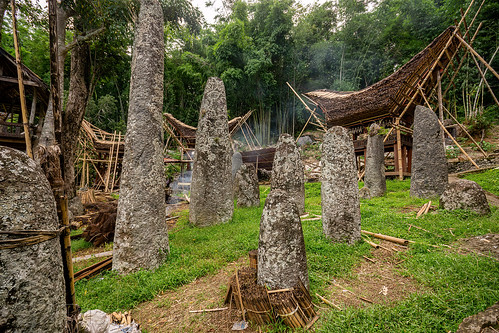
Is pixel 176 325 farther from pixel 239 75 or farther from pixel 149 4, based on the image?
pixel 239 75

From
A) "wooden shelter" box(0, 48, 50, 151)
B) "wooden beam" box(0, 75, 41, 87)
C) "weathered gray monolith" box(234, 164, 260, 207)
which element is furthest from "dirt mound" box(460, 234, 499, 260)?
"wooden beam" box(0, 75, 41, 87)

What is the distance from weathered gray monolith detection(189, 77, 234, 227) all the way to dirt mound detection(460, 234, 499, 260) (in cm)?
510

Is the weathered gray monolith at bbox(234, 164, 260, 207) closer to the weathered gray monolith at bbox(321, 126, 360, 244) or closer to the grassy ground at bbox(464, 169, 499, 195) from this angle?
the weathered gray monolith at bbox(321, 126, 360, 244)

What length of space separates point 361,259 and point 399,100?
35.4 ft

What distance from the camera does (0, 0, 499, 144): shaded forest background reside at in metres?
17.2

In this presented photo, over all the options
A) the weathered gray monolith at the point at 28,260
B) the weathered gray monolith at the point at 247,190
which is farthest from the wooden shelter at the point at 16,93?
the weathered gray monolith at the point at 28,260

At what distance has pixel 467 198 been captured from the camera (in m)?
5.23

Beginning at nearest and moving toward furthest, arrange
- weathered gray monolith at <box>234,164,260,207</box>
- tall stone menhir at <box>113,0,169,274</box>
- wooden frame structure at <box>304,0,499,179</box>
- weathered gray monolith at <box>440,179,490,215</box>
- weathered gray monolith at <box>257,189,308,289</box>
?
weathered gray monolith at <box>257,189,308,289</box>, tall stone menhir at <box>113,0,169,274</box>, weathered gray monolith at <box>440,179,490,215</box>, weathered gray monolith at <box>234,164,260,207</box>, wooden frame structure at <box>304,0,499,179</box>

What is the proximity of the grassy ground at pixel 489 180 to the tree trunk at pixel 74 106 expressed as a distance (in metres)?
14.1

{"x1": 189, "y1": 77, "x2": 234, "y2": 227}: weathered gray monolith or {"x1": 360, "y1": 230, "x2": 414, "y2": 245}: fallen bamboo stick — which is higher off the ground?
{"x1": 189, "y1": 77, "x2": 234, "y2": 227}: weathered gray monolith

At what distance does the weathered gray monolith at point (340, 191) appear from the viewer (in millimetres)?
4449

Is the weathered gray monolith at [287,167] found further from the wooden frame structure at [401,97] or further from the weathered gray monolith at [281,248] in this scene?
the wooden frame structure at [401,97]

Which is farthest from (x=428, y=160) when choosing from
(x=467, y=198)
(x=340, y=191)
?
(x=340, y=191)

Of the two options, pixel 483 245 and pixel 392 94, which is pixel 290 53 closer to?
pixel 392 94
